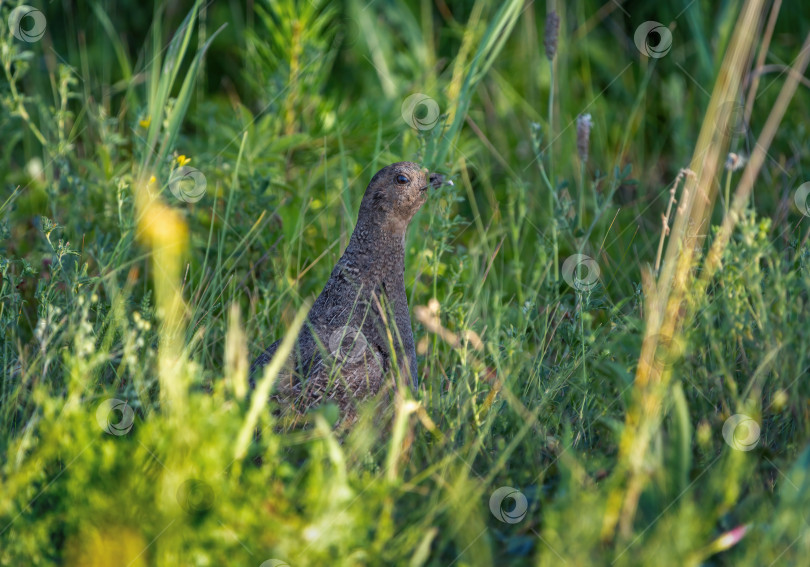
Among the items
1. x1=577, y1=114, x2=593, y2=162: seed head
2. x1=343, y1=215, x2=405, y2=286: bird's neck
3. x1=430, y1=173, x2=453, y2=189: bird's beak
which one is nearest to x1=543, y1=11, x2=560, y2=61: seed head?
x1=577, y1=114, x2=593, y2=162: seed head

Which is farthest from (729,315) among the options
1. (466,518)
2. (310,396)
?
(310,396)

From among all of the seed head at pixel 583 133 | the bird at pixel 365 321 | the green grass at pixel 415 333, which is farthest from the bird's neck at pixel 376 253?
the seed head at pixel 583 133

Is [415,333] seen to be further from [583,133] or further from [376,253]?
[583,133]

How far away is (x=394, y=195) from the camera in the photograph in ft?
11.9

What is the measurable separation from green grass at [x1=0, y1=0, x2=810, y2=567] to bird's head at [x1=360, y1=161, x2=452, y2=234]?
0.66 feet

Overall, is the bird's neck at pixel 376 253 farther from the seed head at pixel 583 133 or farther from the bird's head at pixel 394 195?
the seed head at pixel 583 133

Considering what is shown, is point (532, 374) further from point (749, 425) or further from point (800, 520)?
point (800, 520)

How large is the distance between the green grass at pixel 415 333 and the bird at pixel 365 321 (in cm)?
13

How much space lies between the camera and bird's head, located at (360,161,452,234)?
364cm

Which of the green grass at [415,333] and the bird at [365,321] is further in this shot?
the bird at [365,321]

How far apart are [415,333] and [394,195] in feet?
2.27

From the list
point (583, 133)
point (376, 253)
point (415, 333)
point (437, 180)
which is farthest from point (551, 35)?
point (415, 333)

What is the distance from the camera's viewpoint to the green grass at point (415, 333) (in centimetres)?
212

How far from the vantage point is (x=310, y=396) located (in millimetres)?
3207
